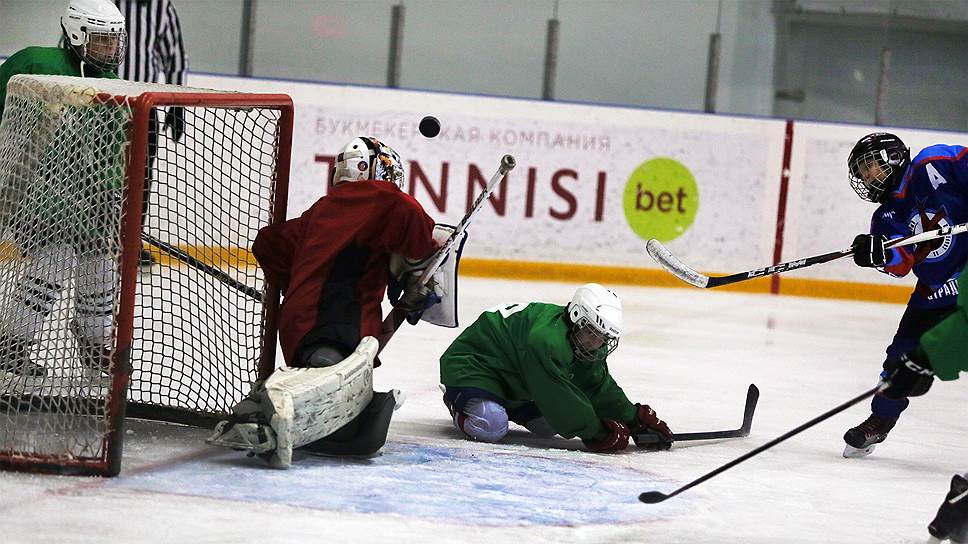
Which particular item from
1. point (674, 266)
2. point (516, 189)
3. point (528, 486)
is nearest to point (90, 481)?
point (528, 486)

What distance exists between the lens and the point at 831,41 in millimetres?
8391

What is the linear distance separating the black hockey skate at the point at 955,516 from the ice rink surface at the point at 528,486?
21 cm

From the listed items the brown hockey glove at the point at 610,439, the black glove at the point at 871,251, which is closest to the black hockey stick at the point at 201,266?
the brown hockey glove at the point at 610,439

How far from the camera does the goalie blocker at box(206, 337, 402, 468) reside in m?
3.17

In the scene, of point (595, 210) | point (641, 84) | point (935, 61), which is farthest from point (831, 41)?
point (595, 210)

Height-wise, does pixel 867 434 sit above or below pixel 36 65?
below

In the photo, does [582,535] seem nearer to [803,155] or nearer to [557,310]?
[557,310]

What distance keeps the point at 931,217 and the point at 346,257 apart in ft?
5.15

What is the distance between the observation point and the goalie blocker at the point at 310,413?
10.4ft

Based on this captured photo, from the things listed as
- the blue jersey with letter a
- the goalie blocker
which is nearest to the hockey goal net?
the goalie blocker

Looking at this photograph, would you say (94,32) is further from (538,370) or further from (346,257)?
(538,370)

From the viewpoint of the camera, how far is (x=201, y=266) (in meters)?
3.88

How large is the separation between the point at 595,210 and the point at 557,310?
13.7 ft

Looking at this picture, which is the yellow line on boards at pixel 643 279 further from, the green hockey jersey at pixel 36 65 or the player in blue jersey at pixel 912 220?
the green hockey jersey at pixel 36 65
